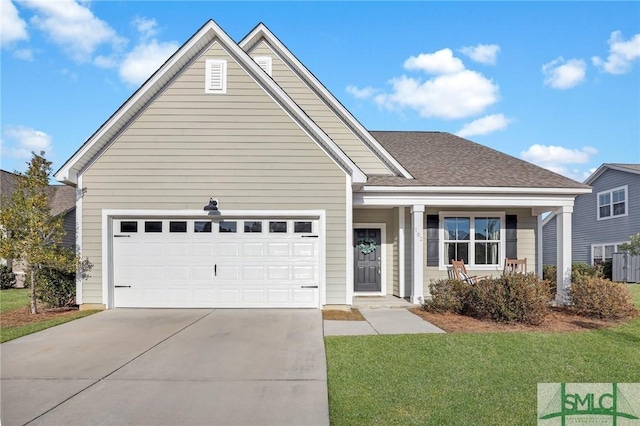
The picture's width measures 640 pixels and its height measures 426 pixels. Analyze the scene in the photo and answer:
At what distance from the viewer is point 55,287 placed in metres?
10.8

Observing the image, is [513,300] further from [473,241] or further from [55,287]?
[55,287]

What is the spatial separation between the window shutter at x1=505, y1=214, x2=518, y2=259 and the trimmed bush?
385cm

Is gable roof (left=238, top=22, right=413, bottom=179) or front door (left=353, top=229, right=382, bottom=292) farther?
front door (left=353, top=229, right=382, bottom=292)

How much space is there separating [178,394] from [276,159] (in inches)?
254

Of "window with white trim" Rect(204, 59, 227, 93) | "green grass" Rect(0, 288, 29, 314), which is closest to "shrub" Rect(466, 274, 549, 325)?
"window with white trim" Rect(204, 59, 227, 93)

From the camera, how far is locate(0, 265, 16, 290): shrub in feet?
58.6

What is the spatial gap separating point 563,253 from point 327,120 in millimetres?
7319

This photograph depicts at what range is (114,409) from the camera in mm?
4609

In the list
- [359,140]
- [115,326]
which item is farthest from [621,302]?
[115,326]

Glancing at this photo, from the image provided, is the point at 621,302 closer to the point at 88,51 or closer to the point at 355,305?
the point at 355,305

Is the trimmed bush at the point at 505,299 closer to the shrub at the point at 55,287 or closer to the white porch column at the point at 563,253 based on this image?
the white porch column at the point at 563,253

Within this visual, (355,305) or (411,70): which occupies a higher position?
(411,70)

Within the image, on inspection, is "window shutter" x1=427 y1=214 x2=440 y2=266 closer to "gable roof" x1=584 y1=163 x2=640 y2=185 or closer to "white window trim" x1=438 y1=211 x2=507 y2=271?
"white window trim" x1=438 y1=211 x2=507 y2=271

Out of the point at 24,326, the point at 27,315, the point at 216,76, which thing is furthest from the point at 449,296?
the point at 27,315
